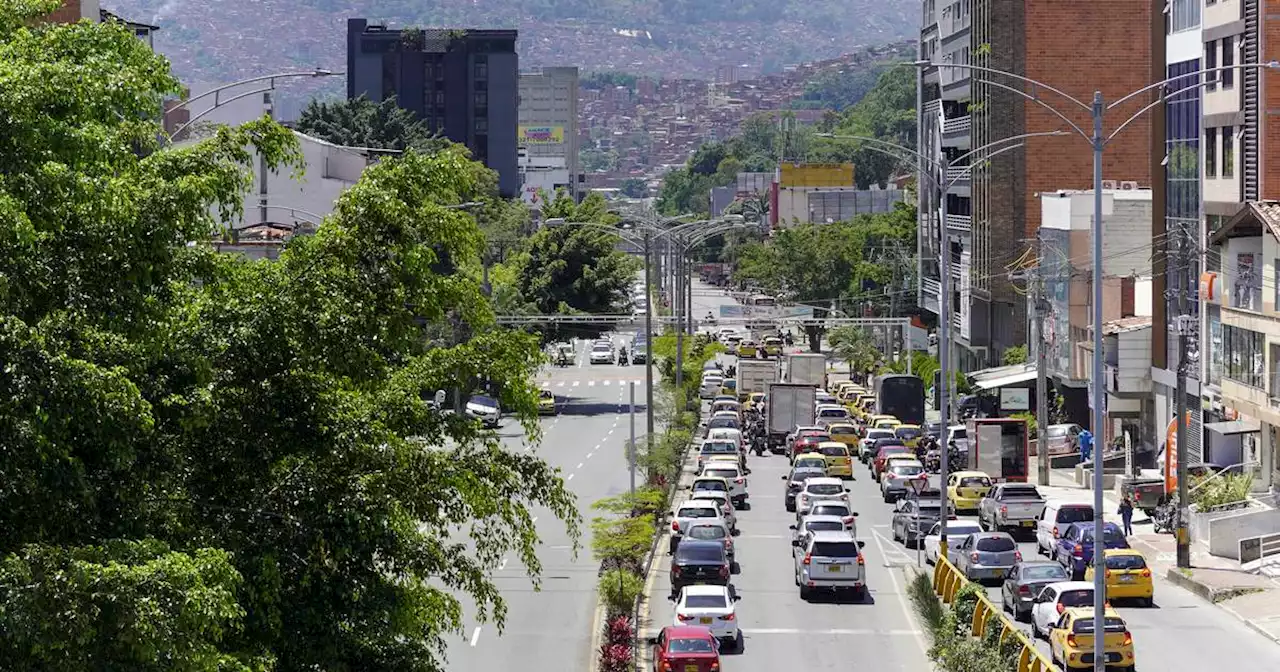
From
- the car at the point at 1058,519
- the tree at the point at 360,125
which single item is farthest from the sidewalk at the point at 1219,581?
the tree at the point at 360,125

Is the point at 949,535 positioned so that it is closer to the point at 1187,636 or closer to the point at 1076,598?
the point at 1187,636

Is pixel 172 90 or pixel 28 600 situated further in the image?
pixel 172 90

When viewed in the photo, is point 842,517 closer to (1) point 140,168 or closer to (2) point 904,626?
(2) point 904,626

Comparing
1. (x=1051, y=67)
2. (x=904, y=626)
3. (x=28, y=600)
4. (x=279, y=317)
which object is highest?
(x=1051, y=67)

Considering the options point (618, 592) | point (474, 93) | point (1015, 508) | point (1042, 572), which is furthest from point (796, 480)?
point (474, 93)

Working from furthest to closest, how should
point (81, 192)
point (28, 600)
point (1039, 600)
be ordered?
1. point (1039, 600)
2. point (81, 192)
3. point (28, 600)

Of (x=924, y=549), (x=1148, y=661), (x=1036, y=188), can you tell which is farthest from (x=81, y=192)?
(x=1036, y=188)

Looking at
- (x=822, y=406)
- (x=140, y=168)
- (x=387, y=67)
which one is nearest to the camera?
(x=140, y=168)

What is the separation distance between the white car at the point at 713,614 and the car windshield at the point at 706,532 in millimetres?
9096

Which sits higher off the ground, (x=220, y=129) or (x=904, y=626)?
(x=220, y=129)

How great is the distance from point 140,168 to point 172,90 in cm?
192

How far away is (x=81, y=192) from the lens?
15.7 meters

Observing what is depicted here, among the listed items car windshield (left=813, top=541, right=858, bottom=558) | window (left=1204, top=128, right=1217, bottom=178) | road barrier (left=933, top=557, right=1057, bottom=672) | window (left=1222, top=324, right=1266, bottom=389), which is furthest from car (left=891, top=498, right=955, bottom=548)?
window (left=1204, top=128, right=1217, bottom=178)

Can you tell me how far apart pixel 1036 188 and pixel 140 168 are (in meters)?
80.5
